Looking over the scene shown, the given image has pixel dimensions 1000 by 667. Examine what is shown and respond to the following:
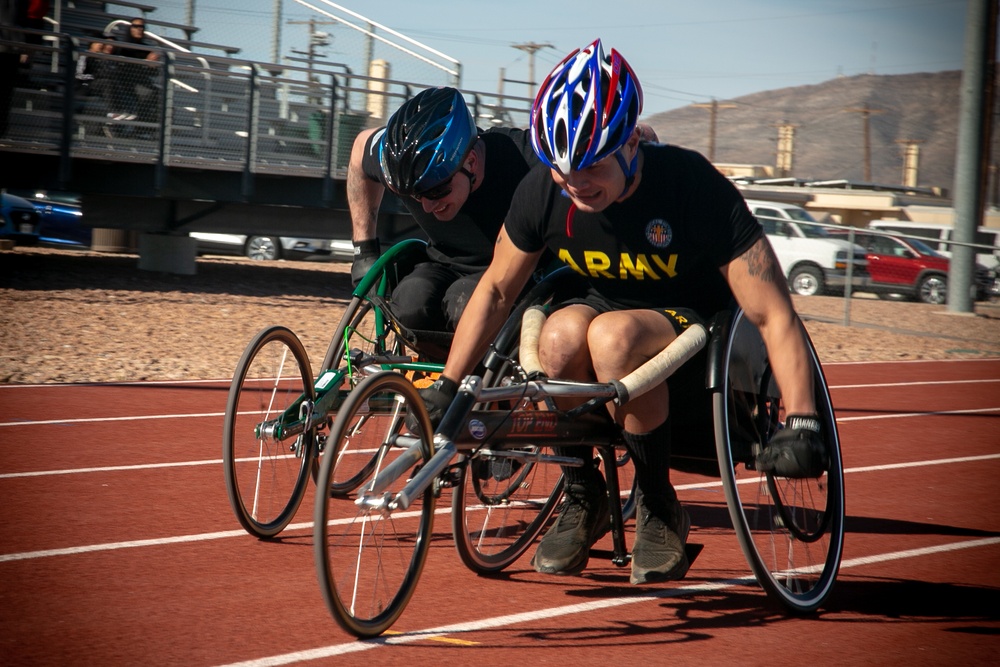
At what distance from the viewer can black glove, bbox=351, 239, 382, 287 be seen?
5250mm

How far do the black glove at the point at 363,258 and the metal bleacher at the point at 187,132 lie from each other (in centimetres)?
950

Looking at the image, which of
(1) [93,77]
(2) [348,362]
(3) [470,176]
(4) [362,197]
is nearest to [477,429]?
(2) [348,362]

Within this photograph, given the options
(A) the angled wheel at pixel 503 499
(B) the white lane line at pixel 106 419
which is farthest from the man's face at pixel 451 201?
(B) the white lane line at pixel 106 419

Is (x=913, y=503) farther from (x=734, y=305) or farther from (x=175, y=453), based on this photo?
(x=175, y=453)

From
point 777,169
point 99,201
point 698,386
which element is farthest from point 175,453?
point 777,169

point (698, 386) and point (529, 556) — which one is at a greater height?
point (698, 386)

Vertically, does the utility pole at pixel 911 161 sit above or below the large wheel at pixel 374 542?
above

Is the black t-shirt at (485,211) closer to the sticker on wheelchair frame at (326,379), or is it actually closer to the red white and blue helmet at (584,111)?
the sticker on wheelchair frame at (326,379)

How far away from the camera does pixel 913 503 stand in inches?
247

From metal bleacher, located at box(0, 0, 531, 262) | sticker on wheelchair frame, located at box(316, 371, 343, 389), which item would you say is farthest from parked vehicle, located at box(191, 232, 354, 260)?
sticker on wheelchair frame, located at box(316, 371, 343, 389)

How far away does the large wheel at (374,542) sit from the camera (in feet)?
10.6

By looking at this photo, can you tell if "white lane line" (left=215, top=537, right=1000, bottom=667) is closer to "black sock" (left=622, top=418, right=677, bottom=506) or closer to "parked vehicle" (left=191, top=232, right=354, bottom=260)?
"black sock" (left=622, top=418, right=677, bottom=506)

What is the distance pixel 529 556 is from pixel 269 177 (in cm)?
1273

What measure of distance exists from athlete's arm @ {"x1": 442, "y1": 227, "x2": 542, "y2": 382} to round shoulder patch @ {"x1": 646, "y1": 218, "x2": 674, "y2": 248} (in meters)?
0.42
